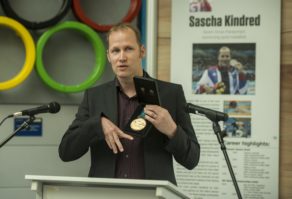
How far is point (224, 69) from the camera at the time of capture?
3361 mm

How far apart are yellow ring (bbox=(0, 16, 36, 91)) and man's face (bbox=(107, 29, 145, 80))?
1.16 metres

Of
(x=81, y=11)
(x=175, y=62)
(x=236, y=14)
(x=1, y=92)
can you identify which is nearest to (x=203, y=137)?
(x=175, y=62)

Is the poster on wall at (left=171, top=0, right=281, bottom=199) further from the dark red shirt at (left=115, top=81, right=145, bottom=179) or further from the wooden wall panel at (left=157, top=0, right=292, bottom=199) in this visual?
the dark red shirt at (left=115, top=81, right=145, bottom=179)

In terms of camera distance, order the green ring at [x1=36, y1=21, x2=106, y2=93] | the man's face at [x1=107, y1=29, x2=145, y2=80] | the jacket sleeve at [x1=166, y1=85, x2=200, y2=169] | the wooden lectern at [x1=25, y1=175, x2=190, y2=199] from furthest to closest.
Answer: the green ring at [x1=36, y1=21, x2=106, y2=93], the man's face at [x1=107, y1=29, x2=145, y2=80], the jacket sleeve at [x1=166, y1=85, x2=200, y2=169], the wooden lectern at [x1=25, y1=175, x2=190, y2=199]

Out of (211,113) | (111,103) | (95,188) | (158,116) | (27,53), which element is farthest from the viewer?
(27,53)

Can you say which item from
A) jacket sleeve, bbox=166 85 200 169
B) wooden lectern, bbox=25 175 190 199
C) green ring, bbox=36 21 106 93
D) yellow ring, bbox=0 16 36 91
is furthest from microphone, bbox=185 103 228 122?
yellow ring, bbox=0 16 36 91

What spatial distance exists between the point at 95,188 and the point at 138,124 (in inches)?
18.3

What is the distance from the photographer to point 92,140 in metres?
2.23

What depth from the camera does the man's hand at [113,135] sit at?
6.91 feet

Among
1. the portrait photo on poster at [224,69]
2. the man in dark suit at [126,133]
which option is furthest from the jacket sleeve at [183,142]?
the portrait photo on poster at [224,69]

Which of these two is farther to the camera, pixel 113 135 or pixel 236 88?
pixel 236 88

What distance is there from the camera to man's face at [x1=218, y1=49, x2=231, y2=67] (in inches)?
132

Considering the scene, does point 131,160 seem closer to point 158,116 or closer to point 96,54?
point 158,116

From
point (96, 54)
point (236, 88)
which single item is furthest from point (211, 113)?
point (96, 54)
